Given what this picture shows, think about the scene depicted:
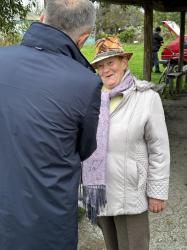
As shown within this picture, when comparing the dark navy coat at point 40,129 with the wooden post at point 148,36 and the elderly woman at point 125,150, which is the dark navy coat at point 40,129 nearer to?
the elderly woman at point 125,150

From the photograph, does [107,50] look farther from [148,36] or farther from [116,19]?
[116,19]

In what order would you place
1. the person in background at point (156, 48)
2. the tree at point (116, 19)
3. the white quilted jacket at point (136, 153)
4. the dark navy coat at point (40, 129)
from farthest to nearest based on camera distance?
the tree at point (116, 19), the person in background at point (156, 48), the white quilted jacket at point (136, 153), the dark navy coat at point (40, 129)

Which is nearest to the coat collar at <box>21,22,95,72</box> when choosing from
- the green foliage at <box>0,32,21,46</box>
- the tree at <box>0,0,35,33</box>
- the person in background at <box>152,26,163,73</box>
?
the tree at <box>0,0,35,33</box>

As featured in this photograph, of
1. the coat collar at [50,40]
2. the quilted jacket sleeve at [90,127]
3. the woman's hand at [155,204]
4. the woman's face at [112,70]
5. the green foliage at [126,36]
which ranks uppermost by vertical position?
the coat collar at [50,40]

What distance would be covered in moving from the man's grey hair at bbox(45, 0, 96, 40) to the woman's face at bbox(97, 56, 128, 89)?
682 mm

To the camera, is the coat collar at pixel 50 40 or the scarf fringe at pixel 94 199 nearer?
the coat collar at pixel 50 40

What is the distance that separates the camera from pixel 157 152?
2.42m

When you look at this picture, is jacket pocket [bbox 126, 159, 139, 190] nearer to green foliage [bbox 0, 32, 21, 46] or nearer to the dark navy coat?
the dark navy coat

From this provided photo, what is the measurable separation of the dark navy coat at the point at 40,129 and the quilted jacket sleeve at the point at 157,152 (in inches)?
26.8

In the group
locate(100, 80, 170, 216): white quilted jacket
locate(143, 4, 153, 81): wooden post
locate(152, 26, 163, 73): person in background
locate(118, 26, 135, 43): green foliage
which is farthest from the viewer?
locate(118, 26, 135, 43): green foliage

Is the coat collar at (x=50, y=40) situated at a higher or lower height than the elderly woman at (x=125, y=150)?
higher

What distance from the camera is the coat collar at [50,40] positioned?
5.62 feet

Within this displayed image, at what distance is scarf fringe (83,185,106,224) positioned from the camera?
2445 mm

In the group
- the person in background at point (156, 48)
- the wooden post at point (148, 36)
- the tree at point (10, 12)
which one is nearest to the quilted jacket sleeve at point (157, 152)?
the tree at point (10, 12)
